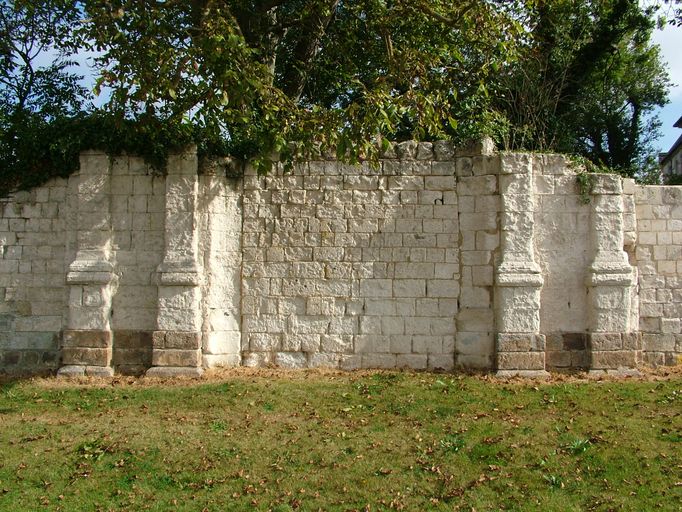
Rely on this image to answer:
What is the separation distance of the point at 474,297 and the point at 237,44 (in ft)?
15.9

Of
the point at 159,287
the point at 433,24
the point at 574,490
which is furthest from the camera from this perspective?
the point at 433,24

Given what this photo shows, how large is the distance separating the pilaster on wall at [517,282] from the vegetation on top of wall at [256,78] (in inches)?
47.5

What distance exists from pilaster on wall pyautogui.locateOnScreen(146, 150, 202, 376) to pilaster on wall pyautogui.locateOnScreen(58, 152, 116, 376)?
761mm

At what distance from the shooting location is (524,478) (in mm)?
6074

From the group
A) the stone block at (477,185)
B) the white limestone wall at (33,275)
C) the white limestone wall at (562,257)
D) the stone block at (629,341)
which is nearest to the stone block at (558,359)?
the white limestone wall at (562,257)

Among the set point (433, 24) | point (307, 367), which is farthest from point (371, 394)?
point (433, 24)

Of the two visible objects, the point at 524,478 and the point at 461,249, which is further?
the point at 461,249

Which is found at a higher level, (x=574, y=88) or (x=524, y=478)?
(x=574, y=88)

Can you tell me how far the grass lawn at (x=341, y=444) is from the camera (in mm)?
5781

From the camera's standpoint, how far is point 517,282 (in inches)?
362

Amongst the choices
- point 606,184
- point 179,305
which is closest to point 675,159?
point 606,184

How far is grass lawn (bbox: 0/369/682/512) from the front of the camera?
19.0 feet

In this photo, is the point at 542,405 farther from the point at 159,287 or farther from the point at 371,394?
the point at 159,287

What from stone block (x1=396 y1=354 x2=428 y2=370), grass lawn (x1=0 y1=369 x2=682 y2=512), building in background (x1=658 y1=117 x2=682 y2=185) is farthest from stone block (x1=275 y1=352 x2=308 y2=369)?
building in background (x1=658 y1=117 x2=682 y2=185)
